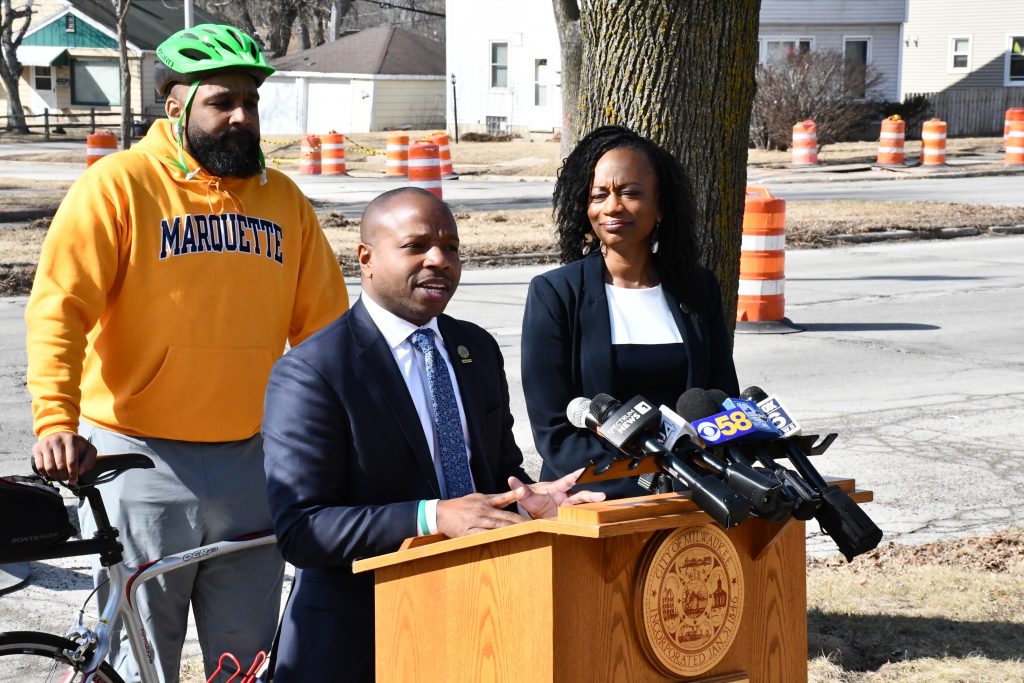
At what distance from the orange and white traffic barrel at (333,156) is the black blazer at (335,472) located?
28855mm

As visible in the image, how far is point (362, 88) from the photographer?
51.8 metres

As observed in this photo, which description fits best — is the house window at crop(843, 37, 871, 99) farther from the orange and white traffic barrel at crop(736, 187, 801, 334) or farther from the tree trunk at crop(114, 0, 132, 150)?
the orange and white traffic barrel at crop(736, 187, 801, 334)

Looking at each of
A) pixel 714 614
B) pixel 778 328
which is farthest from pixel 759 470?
pixel 778 328

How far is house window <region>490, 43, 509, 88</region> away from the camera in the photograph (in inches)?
1853

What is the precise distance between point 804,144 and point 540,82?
15167 mm

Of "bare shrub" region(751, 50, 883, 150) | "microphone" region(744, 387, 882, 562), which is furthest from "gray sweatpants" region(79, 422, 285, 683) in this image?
"bare shrub" region(751, 50, 883, 150)

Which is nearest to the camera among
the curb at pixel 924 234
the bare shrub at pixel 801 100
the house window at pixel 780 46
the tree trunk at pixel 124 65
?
the curb at pixel 924 234

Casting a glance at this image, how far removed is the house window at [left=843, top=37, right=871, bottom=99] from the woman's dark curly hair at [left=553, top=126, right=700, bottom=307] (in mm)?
35236

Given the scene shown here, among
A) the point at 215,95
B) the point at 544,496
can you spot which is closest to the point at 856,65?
the point at 215,95

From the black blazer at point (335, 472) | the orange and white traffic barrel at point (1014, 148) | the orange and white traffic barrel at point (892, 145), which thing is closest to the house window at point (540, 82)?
the orange and white traffic barrel at point (892, 145)

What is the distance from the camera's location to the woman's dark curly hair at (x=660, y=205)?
13.3 ft

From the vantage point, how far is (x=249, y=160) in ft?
12.4

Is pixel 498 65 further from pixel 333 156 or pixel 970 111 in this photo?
pixel 333 156

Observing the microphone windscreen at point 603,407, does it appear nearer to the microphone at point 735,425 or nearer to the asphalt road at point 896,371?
the microphone at point 735,425
